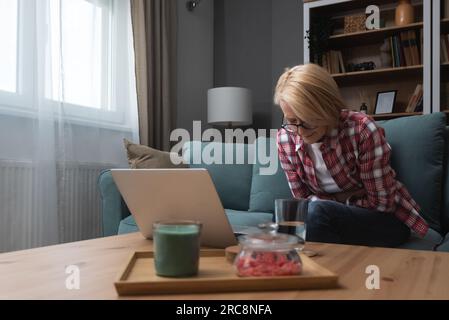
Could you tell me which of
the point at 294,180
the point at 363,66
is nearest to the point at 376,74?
the point at 363,66

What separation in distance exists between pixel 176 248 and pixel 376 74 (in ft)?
9.83

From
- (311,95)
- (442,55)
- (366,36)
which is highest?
(366,36)

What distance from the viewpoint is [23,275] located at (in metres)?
0.67

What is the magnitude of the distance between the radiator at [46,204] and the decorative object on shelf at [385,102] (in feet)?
6.70

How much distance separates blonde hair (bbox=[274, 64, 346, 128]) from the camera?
139 cm

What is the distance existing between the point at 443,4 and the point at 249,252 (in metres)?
2.94

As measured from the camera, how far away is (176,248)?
0.59 meters

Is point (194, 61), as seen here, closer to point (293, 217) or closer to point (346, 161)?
point (346, 161)

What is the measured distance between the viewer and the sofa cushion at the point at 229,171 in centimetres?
241

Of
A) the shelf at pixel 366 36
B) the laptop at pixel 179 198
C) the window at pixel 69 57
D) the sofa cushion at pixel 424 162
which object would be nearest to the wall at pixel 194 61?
the window at pixel 69 57

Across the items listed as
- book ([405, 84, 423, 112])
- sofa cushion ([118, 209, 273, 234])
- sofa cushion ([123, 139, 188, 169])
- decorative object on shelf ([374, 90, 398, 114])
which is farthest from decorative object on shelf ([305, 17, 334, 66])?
sofa cushion ([118, 209, 273, 234])

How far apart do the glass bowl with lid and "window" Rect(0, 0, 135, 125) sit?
1832 millimetres

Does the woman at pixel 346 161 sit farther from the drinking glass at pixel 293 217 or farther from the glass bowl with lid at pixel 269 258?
the glass bowl with lid at pixel 269 258

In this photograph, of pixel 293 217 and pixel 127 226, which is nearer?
pixel 293 217
